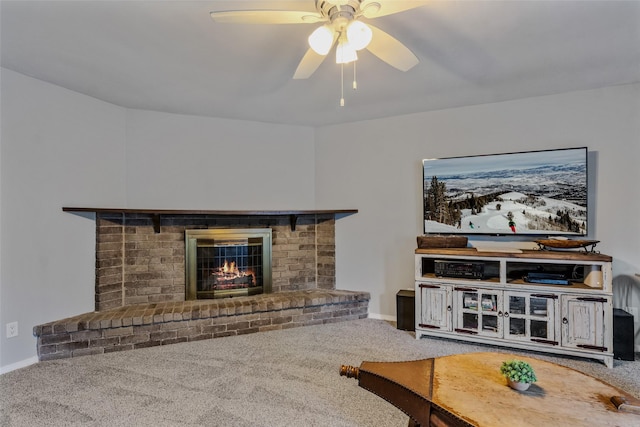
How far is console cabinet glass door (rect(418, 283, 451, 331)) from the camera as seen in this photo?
9.92 ft

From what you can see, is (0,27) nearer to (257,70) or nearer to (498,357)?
(257,70)

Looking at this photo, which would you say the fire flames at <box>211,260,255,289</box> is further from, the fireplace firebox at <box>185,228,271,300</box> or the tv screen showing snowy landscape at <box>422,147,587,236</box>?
the tv screen showing snowy landscape at <box>422,147,587,236</box>

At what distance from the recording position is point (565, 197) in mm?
2924

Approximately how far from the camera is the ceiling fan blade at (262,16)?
141 centimetres

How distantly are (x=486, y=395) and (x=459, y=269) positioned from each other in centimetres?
177

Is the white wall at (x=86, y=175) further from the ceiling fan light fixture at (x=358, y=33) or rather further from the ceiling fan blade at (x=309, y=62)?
the ceiling fan light fixture at (x=358, y=33)

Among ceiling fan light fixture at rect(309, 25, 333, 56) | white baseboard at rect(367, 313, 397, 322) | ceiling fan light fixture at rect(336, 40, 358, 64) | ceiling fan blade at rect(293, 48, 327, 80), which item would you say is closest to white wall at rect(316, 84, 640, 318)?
white baseboard at rect(367, 313, 397, 322)

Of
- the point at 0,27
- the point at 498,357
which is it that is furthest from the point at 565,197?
the point at 0,27

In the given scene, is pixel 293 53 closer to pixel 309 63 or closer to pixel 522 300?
pixel 309 63

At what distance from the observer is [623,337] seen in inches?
103

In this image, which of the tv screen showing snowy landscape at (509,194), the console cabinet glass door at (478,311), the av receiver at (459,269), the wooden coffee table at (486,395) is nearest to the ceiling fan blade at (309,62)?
the wooden coffee table at (486,395)

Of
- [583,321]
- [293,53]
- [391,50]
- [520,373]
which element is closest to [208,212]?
[293,53]

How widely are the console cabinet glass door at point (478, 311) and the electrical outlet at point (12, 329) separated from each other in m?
3.67

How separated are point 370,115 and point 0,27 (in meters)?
3.03
